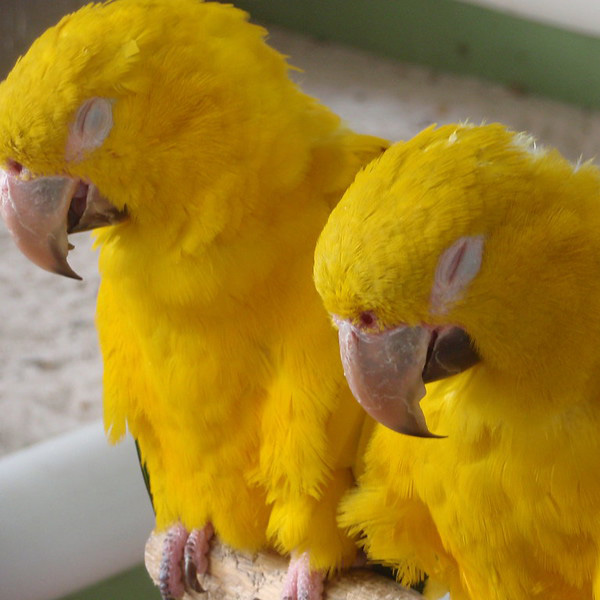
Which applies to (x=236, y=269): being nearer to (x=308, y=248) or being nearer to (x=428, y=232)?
(x=308, y=248)

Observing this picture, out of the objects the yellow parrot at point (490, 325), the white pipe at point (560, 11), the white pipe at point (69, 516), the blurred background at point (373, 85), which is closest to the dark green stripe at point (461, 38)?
the blurred background at point (373, 85)

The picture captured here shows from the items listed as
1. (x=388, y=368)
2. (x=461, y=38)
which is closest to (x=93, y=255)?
(x=461, y=38)

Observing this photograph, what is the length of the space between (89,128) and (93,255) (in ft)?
5.41

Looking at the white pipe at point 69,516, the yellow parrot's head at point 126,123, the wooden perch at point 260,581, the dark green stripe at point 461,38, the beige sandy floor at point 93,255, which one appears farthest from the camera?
the dark green stripe at point 461,38

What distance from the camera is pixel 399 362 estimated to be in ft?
2.52

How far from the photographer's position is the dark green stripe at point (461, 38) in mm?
2809

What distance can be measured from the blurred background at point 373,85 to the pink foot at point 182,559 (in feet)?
1.77

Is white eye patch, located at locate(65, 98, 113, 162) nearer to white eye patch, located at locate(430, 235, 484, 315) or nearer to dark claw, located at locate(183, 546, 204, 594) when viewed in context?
white eye patch, located at locate(430, 235, 484, 315)

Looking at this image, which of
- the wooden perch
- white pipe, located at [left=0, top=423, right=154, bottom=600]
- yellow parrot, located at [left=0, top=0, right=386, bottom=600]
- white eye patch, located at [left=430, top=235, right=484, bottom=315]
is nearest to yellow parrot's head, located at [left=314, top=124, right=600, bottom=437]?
white eye patch, located at [left=430, top=235, right=484, bottom=315]

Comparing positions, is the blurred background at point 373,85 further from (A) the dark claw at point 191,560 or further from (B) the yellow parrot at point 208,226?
(B) the yellow parrot at point 208,226

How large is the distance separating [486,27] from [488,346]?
232 centimetres

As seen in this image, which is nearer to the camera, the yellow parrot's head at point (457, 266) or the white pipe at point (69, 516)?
the yellow parrot's head at point (457, 266)

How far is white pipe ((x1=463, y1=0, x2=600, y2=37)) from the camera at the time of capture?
2496 millimetres

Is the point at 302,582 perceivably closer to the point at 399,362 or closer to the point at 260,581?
the point at 260,581
